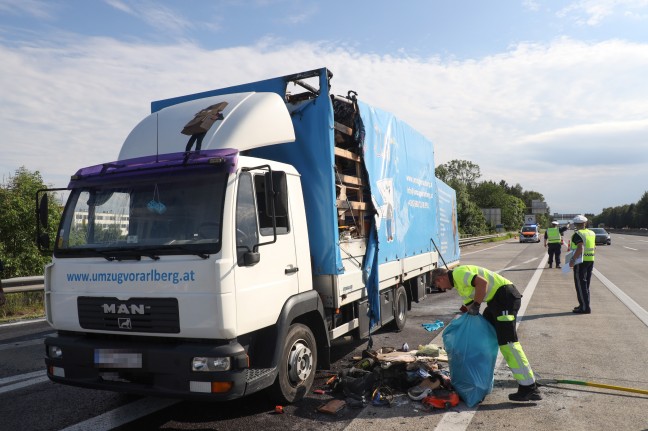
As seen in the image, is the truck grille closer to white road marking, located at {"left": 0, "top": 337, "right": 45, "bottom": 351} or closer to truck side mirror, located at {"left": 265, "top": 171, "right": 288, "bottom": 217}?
truck side mirror, located at {"left": 265, "top": 171, "right": 288, "bottom": 217}

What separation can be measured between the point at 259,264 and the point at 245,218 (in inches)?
15.4

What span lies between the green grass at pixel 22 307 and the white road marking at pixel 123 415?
5928 millimetres

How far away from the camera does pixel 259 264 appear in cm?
397

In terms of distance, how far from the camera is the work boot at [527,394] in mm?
Answer: 4504

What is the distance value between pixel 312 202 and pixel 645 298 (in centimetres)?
921

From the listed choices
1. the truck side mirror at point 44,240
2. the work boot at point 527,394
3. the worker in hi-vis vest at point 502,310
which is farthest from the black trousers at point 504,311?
the truck side mirror at point 44,240

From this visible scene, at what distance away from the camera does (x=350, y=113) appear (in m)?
5.75

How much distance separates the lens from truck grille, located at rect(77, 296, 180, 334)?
3.68 metres

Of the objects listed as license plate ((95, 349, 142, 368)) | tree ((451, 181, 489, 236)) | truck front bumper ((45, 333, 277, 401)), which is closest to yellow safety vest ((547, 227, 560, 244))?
truck front bumper ((45, 333, 277, 401))

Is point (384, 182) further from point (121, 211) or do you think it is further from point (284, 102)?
point (121, 211)

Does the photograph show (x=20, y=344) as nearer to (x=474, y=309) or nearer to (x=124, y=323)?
(x=124, y=323)

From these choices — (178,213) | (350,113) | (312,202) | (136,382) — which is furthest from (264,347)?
(350,113)

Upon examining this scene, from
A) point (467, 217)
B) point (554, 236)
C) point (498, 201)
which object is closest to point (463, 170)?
point (498, 201)

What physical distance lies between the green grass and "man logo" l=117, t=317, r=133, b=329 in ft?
21.8
